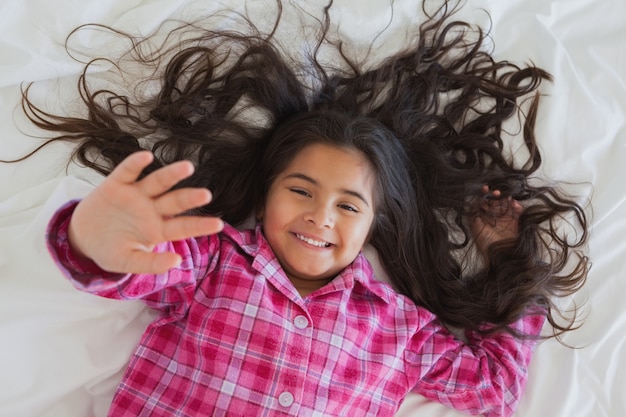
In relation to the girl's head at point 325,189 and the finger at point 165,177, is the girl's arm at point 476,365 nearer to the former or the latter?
the girl's head at point 325,189

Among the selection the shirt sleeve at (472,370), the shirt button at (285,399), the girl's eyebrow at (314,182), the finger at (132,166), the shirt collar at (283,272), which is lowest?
the shirt button at (285,399)

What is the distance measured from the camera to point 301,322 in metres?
1.30

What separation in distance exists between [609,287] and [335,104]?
0.67 metres

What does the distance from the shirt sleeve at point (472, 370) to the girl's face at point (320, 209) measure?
0.24 m

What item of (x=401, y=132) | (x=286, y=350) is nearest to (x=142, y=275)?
(x=286, y=350)

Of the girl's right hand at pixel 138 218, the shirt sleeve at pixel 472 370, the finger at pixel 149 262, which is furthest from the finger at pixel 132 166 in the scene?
the shirt sleeve at pixel 472 370

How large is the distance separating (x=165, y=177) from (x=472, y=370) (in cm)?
75

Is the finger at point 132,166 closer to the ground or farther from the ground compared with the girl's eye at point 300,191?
farther from the ground

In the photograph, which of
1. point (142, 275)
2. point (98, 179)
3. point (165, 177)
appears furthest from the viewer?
point (98, 179)

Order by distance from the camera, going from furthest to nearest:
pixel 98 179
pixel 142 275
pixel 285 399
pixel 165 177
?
pixel 98 179
pixel 285 399
pixel 142 275
pixel 165 177

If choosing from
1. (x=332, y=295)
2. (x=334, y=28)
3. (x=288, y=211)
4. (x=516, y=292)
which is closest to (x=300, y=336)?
(x=332, y=295)

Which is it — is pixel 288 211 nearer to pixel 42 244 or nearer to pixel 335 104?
pixel 335 104

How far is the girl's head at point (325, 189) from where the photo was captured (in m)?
1.31

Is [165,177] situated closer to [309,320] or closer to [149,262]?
[149,262]
